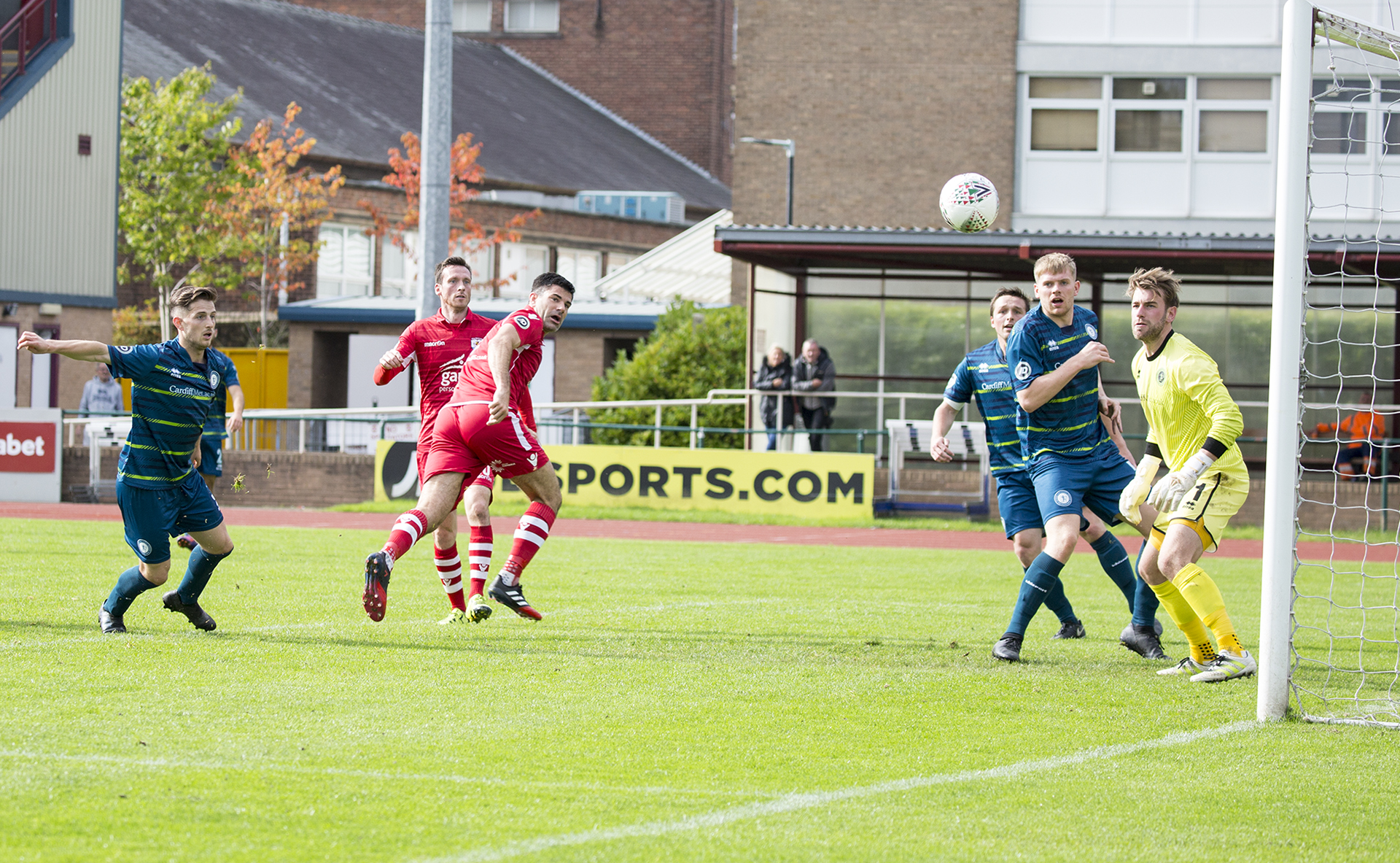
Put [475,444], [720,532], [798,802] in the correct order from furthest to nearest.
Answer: [720,532] < [475,444] < [798,802]

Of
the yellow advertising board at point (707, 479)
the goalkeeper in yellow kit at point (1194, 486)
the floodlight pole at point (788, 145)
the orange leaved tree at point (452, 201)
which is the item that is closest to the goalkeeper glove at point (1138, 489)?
the goalkeeper in yellow kit at point (1194, 486)

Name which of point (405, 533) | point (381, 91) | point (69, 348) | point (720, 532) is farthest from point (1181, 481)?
point (381, 91)

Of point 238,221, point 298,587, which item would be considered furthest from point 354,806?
point 238,221

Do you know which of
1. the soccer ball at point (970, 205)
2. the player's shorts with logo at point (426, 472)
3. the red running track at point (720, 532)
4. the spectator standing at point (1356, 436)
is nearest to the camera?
the player's shorts with logo at point (426, 472)

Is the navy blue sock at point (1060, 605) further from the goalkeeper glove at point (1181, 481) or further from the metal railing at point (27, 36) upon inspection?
the metal railing at point (27, 36)

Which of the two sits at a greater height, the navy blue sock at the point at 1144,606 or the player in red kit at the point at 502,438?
the player in red kit at the point at 502,438

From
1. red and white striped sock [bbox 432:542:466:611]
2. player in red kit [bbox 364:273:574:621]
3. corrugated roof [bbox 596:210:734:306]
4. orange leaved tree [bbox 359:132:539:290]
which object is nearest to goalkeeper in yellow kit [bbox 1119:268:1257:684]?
player in red kit [bbox 364:273:574:621]

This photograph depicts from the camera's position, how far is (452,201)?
45000 mm

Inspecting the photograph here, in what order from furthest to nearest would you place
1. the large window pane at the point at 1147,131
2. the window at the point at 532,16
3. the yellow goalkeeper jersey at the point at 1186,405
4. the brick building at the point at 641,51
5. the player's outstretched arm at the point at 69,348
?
the window at the point at 532,16, the brick building at the point at 641,51, the large window pane at the point at 1147,131, the player's outstretched arm at the point at 69,348, the yellow goalkeeper jersey at the point at 1186,405

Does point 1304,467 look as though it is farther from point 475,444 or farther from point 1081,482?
point 475,444

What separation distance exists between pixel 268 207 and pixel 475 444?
112 feet

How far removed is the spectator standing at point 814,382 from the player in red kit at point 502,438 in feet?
43.3

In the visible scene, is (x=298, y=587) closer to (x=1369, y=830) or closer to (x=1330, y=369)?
(x=1369, y=830)

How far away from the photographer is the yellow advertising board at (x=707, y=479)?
20672 mm
